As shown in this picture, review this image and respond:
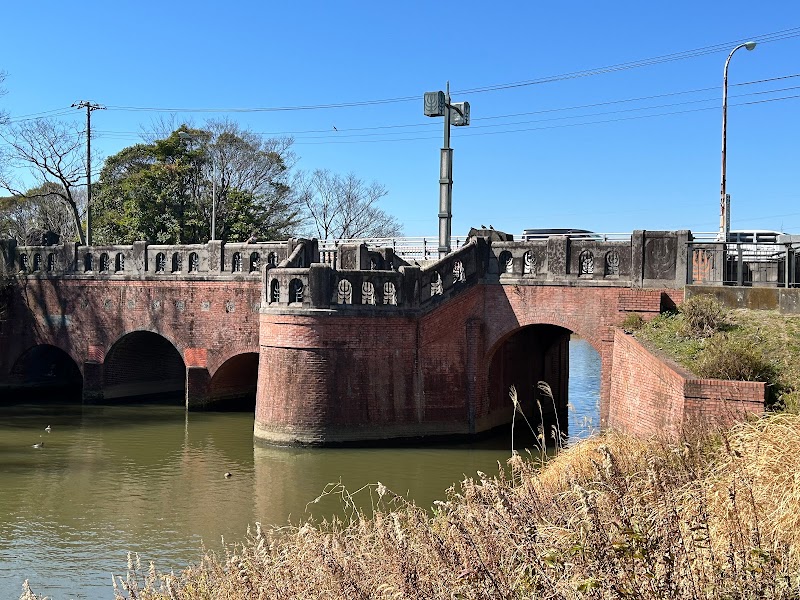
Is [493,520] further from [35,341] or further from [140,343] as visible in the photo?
[35,341]

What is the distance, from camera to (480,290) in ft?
67.3

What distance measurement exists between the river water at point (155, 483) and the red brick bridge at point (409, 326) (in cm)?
93

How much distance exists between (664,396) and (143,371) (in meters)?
19.8

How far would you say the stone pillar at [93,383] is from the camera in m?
27.1

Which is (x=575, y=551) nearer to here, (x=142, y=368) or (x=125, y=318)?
(x=125, y=318)

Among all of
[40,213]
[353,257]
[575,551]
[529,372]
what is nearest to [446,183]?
[353,257]

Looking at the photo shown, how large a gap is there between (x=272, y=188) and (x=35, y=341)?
18.6 metres

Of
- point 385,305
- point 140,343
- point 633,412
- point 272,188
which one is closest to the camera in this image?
point 633,412

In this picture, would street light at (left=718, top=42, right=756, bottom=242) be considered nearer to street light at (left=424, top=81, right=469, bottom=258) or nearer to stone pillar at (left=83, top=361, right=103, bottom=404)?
street light at (left=424, top=81, right=469, bottom=258)

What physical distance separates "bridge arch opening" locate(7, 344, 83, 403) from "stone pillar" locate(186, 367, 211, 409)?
17.0ft

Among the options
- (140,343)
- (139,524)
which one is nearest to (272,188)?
(140,343)

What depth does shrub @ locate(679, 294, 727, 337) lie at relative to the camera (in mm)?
15320

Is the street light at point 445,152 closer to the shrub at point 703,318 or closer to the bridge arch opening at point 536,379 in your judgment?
the bridge arch opening at point 536,379

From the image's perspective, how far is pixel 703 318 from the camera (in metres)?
15.4
